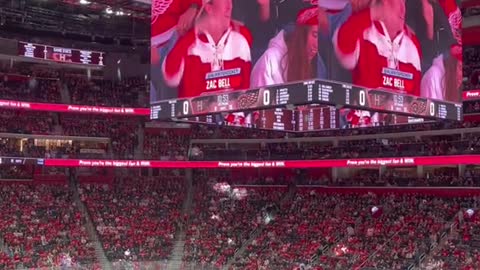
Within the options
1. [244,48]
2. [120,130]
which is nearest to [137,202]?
[120,130]

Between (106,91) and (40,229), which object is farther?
(106,91)

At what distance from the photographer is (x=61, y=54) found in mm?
37469

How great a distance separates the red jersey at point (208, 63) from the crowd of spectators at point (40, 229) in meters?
17.9

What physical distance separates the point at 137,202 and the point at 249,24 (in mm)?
25496

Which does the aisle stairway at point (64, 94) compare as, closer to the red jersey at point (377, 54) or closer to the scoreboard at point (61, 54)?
the scoreboard at point (61, 54)

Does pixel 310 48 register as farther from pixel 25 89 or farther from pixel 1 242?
pixel 25 89

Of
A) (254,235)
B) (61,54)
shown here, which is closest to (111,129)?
(61,54)

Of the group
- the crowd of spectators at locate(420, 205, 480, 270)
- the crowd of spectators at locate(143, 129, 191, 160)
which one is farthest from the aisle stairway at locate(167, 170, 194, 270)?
the crowd of spectators at locate(420, 205, 480, 270)

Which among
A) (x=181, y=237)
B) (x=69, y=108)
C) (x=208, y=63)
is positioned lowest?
Result: (x=181, y=237)

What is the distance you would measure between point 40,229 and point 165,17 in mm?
20681

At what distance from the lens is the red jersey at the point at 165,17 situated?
53.0 ft

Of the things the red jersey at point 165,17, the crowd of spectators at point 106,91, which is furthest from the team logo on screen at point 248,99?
the crowd of spectators at point 106,91

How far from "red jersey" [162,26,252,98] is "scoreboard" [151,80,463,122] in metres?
0.22

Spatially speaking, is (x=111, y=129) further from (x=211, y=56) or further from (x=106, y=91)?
(x=211, y=56)
